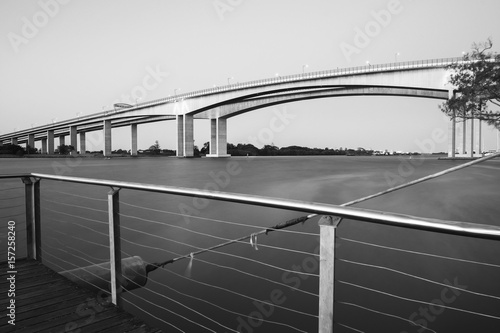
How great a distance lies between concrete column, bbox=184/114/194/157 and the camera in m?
44.8

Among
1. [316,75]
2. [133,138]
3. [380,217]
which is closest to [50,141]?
[133,138]

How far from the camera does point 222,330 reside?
3047 mm

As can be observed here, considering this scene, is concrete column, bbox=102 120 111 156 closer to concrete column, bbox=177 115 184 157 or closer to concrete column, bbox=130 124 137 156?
concrete column, bbox=130 124 137 156

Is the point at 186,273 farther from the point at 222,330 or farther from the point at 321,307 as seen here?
the point at 321,307

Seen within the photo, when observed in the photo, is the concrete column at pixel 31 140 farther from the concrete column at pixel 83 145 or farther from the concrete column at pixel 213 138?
the concrete column at pixel 213 138

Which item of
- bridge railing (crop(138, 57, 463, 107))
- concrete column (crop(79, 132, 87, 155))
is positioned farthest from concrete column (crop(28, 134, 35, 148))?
bridge railing (crop(138, 57, 463, 107))

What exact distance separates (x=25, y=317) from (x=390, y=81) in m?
33.8

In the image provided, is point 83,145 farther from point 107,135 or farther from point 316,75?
point 316,75

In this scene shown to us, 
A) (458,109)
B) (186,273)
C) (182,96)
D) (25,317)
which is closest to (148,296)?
(186,273)

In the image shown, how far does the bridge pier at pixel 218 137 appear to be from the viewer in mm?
48625

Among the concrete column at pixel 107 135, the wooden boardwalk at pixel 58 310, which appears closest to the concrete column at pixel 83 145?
the concrete column at pixel 107 135

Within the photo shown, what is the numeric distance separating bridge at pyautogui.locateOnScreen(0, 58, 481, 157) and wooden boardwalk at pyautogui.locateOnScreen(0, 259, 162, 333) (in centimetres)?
3268

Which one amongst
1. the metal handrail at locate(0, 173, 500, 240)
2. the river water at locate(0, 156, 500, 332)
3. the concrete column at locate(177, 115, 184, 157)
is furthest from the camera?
the concrete column at locate(177, 115, 184, 157)

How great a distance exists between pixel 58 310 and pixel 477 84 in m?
31.4
